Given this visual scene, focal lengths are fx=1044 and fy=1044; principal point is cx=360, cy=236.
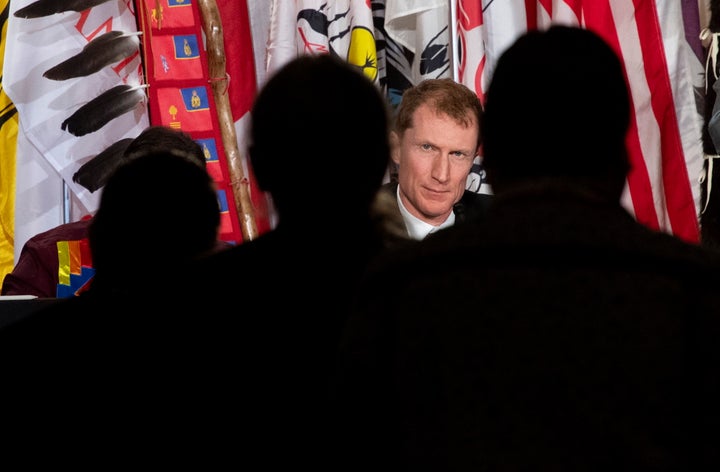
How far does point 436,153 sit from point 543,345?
1857mm

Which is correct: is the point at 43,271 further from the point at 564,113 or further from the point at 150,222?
the point at 564,113

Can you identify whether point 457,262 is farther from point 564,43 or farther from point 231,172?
point 231,172

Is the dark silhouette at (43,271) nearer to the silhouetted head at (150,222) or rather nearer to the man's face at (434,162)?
the man's face at (434,162)

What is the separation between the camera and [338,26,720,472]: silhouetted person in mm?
980

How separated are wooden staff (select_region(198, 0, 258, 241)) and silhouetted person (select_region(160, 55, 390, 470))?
210 cm

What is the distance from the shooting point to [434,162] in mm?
Answer: 2807

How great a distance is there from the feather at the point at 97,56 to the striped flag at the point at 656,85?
1106mm

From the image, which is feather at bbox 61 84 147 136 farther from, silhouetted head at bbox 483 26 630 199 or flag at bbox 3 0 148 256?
silhouetted head at bbox 483 26 630 199

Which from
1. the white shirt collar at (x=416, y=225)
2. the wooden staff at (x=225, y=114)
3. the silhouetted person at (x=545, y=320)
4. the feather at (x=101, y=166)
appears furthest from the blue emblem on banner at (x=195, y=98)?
the silhouetted person at (x=545, y=320)

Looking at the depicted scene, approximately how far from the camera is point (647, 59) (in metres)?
3.18

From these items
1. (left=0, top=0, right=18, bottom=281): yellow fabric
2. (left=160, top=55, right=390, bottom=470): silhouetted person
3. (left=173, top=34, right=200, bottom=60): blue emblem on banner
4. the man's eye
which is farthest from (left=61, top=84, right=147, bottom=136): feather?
(left=160, top=55, right=390, bottom=470): silhouetted person

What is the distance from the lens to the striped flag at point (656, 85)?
125 inches

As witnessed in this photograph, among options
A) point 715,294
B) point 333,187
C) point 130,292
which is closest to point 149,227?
point 130,292

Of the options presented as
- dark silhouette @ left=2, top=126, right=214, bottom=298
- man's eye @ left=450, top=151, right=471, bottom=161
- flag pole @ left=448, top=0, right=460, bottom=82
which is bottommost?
dark silhouette @ left=2, top=126, right=214, bottom=298
